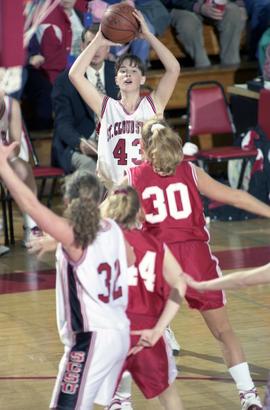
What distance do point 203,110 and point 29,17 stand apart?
18.8 feet

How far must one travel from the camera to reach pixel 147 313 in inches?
220

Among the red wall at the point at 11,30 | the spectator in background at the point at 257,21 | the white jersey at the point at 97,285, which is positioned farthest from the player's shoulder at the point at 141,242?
the spectator in background at the point at 257,21

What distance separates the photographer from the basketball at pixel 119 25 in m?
7.79

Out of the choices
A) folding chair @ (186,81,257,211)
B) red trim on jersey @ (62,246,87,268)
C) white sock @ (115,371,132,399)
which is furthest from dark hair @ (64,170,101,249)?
folding chair @ (186,81,257,211)

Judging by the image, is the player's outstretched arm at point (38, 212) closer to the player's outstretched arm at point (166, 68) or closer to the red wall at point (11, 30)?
the red wall at point (11, 30)

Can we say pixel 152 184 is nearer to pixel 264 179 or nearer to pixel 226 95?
pixel 264 179

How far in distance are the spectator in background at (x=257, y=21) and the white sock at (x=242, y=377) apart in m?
7.92

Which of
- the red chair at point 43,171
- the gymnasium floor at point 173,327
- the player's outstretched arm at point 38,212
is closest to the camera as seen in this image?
the player's outstretched arm at point 38,212

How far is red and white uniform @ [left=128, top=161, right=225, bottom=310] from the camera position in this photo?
6289mm

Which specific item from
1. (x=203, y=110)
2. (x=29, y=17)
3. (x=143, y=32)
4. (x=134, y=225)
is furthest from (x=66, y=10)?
(x=134, y=225)

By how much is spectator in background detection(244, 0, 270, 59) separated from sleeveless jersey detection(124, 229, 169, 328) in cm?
863

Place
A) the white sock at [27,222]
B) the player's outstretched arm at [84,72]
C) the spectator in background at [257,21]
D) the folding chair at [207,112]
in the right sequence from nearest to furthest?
the player's outstretched arm at [84,72], the white sock at [27,222], the folding chair at [207,112], the spectator in background at [257,21]

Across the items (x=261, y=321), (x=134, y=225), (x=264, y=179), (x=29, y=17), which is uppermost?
(x=29, y=17)

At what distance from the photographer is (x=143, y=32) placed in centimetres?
760
